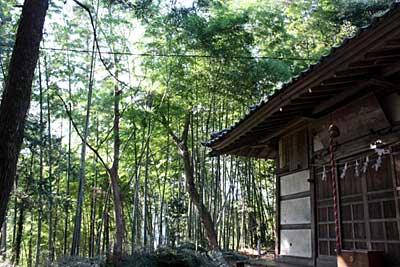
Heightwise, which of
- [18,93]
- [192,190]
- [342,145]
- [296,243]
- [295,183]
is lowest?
[296,243]

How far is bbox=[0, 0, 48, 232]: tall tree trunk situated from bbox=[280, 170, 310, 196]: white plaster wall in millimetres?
3437

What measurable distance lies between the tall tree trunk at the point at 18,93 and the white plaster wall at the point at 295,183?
3437 millimetres

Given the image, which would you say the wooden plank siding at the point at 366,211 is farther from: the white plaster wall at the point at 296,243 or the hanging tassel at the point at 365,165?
the white plaster wall at the point at 296,243

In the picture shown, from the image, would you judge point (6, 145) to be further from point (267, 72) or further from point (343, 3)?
point (343, 3)

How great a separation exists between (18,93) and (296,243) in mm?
3832

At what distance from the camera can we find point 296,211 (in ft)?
16.5

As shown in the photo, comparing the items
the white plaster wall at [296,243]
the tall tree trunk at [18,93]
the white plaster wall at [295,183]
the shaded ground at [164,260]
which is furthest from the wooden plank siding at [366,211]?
the tall tree trunk at [18,93]

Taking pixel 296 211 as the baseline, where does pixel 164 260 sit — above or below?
below

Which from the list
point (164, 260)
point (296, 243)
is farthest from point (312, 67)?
point (164, 260)

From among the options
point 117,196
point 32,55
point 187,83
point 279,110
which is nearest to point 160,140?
point 187,83

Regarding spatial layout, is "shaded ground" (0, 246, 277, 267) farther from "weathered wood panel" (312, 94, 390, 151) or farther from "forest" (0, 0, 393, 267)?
"weathered wood panel" (312, 94, 390, 151)

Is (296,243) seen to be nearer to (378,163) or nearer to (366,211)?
(366,211)

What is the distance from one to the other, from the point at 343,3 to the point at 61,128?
8754 mm

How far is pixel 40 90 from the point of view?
28.5ft
